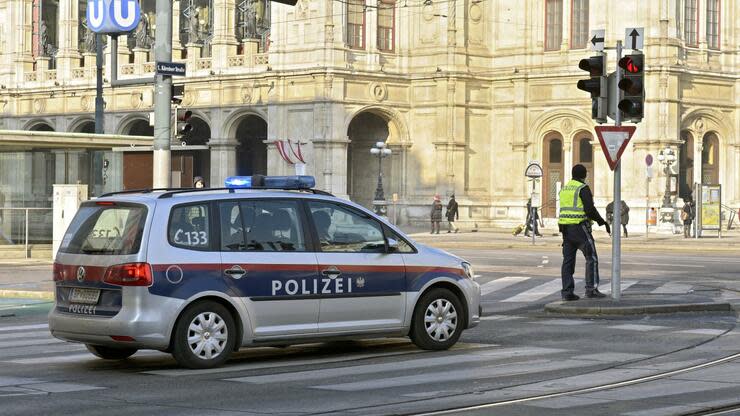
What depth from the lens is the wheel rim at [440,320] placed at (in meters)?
15.0

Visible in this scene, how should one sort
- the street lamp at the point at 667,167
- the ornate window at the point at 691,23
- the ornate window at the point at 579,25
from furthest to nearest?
1. the ornate window at the point at 579,25
2. the ornate window at the point at 691,23
3. the street lamp at the point at 667,167

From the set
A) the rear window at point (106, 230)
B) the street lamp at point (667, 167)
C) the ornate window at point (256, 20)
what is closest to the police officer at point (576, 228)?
the rear window at point (106, 230)

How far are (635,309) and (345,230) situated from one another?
5.88m

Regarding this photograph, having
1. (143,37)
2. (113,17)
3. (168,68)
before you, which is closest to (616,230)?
(168,68)

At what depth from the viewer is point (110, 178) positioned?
1409 inches

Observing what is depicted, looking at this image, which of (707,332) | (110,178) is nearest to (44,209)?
(110,178)

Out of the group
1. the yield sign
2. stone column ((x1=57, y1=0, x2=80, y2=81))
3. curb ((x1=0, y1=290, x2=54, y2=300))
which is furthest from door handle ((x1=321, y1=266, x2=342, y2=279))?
stone column ((x1=57, y1=0, x2=80, y2=81))

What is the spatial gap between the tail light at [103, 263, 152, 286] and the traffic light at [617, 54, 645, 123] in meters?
8.76

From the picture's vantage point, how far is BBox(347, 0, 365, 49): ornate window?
59688 mm

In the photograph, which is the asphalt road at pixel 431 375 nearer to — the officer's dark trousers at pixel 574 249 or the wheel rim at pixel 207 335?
the wheel rim at pixel 207 335

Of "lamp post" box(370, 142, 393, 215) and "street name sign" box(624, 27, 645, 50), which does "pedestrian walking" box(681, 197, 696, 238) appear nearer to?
"lamp post" box(370, 142, 393, 215)

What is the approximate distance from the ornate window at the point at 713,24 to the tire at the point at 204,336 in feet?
162

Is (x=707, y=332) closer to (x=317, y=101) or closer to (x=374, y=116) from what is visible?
(x=317, y=101)

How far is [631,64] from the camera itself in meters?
19.8
